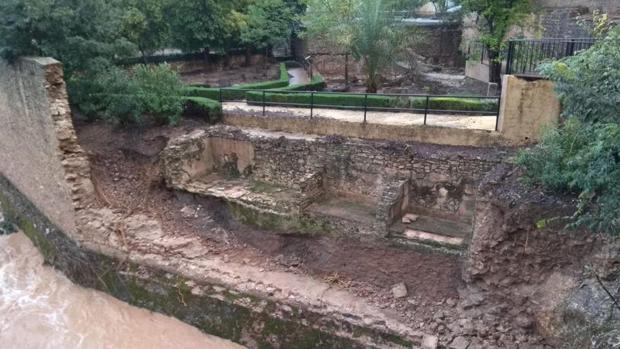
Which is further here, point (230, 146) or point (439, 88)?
point (439, 88)

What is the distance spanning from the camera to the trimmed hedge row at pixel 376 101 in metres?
12.0

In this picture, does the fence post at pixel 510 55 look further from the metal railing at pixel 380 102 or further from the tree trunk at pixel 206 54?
the tree trunk at pixel 206 54

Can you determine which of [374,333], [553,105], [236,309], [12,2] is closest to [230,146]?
[236,309]

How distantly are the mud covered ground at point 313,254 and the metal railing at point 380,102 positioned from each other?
2418mm

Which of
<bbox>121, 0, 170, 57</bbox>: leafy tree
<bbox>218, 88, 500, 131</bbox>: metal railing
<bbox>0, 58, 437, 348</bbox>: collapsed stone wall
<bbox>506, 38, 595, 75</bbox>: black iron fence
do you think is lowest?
<bbox>0, 58, 437, 348</bbox>: collapsed stone wall

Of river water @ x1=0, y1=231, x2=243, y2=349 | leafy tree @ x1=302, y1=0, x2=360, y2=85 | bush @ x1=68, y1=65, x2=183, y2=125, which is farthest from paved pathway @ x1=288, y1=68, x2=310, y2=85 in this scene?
river water @ x1=0, y1=231, x2=243, y2=349

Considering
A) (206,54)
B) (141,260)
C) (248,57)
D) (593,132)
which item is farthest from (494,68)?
(248,57)

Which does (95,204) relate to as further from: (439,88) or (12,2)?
(439,88)

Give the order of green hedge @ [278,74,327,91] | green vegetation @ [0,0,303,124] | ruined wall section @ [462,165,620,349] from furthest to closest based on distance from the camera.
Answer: green hedge @ [278,74,327,91] < green vegetation @ [0,0,303,124] < ruined wall section @ [462,165,620,349]

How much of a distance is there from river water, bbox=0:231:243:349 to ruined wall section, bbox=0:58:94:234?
1.42 meters

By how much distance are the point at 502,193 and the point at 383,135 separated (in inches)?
168

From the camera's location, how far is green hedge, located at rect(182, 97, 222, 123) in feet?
44.8

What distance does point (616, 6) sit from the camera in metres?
14.1

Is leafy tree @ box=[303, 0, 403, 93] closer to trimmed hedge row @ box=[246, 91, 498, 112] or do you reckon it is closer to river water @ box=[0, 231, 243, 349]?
trimmed hedge row @ box=[246, 91, 498, 112]
